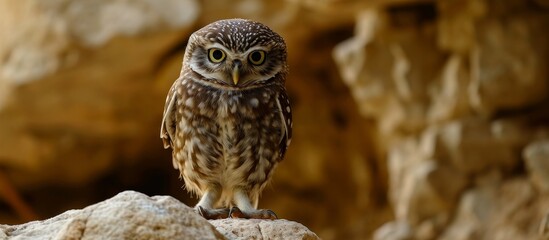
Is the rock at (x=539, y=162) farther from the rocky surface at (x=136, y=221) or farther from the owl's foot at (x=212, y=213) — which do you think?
the rocky surface at (x=136, y=221)

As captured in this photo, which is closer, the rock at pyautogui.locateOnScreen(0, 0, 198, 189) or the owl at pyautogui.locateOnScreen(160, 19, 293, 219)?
the owl at pyautogui.locateOnScreen(160, 19, 293, 219)

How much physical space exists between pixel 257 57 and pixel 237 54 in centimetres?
12

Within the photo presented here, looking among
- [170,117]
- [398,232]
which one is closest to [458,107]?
[398,232]

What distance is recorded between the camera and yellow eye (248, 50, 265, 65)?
3967 millimetres

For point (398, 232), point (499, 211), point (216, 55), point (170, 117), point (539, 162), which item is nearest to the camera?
point (216, 55)

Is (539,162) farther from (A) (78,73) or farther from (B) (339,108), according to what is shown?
(A) (78,73)

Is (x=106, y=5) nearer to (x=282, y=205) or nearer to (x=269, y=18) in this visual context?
(x=269, y=18)

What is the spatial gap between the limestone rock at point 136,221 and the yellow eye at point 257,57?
107 centimetres

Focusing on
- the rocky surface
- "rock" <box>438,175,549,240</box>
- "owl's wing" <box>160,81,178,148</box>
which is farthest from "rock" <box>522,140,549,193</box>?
the rocky surface

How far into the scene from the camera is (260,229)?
137 inches

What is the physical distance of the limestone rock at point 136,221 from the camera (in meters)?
2.89

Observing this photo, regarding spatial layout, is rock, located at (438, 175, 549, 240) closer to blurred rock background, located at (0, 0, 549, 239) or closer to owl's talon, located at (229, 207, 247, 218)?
blurred rock background, located at (0, 0, 549, 239)

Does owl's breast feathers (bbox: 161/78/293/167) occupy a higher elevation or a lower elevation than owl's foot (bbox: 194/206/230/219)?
higher

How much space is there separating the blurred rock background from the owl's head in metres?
2.51
